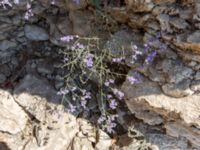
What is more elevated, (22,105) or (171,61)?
(171,61)

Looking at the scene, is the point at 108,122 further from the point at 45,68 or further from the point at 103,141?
the point at 45,68

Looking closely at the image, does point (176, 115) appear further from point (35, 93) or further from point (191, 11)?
point (35, 93)

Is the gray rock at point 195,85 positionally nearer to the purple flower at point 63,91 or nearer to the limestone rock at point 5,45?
the purple flower at point 63,91

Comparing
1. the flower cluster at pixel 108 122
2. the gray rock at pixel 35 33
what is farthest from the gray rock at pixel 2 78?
the flower cluster at pixel 108 122

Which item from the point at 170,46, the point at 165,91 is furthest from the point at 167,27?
the point at 165,91

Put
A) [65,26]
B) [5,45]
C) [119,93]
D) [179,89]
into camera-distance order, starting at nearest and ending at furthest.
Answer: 1. [179,89]
2. [119,93]
3. [65,26]
4. [5,45]

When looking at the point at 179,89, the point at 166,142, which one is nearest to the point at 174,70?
the point at 179,89
